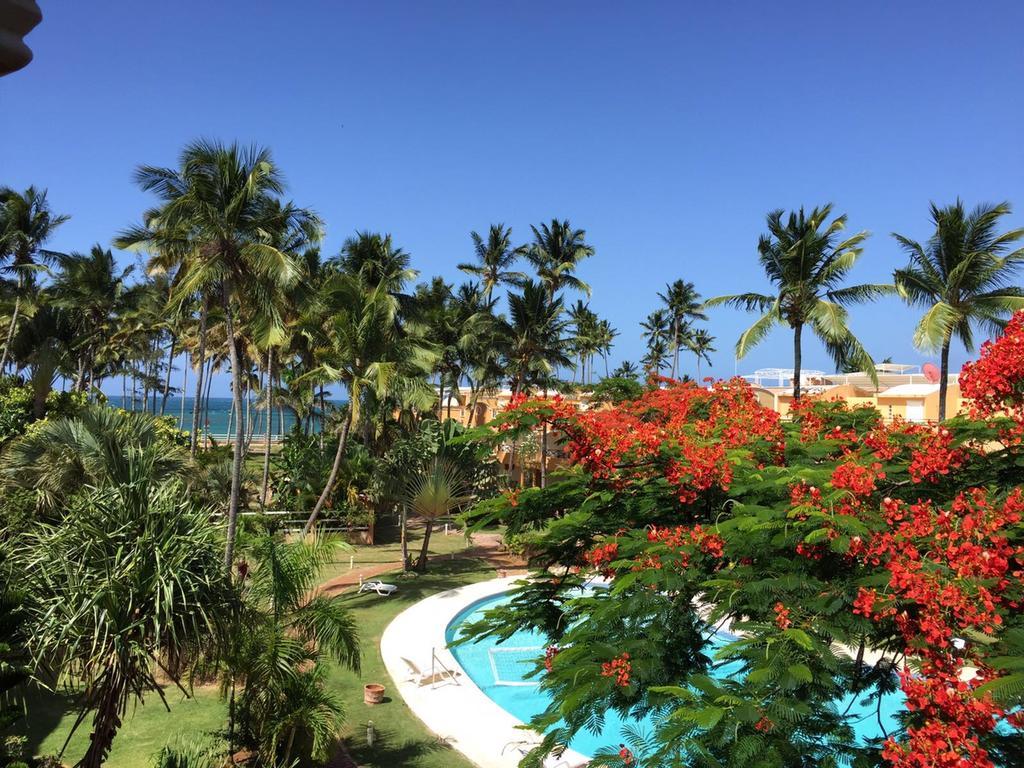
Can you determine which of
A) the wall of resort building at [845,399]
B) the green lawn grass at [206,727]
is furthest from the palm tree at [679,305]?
the green lawn grass at [206,727]

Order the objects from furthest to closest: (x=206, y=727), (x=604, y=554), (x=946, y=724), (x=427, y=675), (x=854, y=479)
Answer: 1. (x=427, y=675)
2. (x=206, y=727)
3. (x=604, y=554)
4. (x=854, y=479)
5. (x=946, y=724)

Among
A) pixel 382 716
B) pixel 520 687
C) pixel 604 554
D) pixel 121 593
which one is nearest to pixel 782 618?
pixel 604 554

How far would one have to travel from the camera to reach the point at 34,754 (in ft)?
32.9

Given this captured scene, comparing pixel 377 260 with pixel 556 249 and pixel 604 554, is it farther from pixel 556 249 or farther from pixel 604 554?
pixel 604 554

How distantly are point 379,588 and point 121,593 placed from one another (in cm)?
1248

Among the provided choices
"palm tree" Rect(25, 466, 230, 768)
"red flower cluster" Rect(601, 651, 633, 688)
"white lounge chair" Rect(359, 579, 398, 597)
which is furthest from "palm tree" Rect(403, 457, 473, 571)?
"red flower cluster" Rect(601, 651, 633, 688)

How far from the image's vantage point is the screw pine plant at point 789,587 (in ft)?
14.7

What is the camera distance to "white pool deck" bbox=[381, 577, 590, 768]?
428 inches

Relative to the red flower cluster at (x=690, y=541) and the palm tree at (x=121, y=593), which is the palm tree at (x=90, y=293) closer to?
the palm tree at (x=121, y=593)

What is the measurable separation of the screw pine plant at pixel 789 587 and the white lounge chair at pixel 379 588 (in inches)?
441

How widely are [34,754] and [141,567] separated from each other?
5661 millimetres

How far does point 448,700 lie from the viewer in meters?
12.8

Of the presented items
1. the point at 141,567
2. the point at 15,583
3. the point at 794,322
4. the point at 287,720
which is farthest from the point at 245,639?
the point at 794,322

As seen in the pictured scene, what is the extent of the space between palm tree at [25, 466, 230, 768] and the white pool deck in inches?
145
